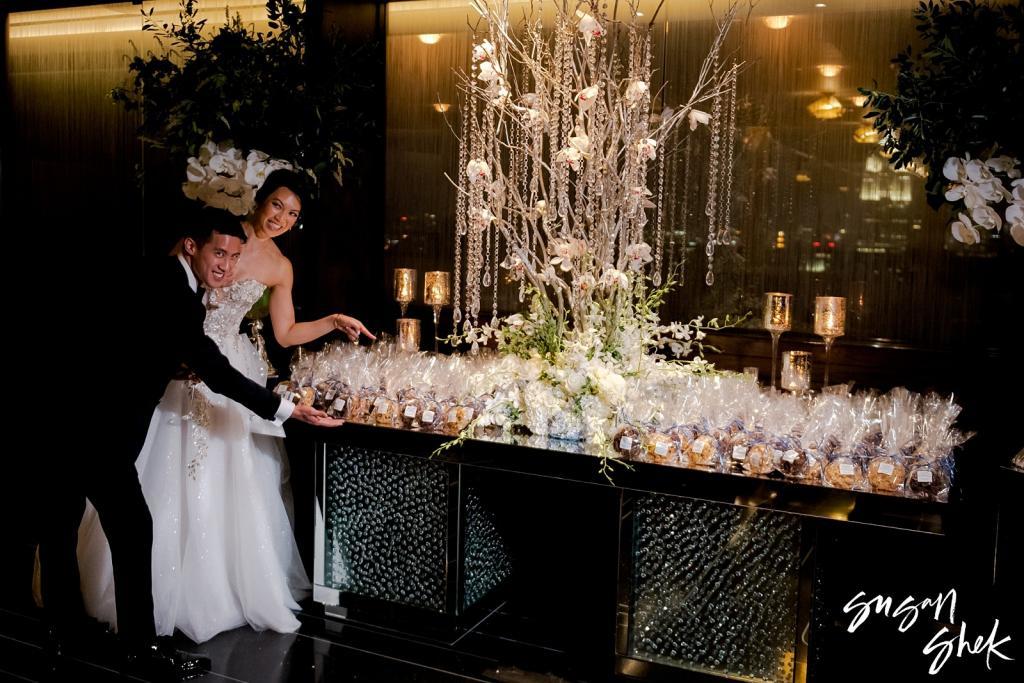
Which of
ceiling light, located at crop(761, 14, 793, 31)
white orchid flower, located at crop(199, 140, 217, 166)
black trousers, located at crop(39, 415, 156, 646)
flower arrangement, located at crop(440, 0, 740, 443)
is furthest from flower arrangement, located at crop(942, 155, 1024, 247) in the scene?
white orchid flower, located at crop(199, 140, 217, 166)

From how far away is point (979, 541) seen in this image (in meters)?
2.57

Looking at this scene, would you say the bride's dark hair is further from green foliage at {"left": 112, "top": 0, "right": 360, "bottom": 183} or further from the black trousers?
the black trousers

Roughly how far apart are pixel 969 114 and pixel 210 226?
94.4 inches

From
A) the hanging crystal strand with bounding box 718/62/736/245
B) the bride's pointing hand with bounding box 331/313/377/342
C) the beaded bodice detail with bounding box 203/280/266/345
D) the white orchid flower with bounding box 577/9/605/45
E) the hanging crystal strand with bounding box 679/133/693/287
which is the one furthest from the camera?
the hanging crystal strand with bounding box 679/133/693/287

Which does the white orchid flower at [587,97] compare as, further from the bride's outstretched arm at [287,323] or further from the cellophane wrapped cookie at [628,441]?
the bride's outstretched arm at [287,323]

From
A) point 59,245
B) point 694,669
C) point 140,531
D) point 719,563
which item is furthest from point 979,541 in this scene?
point 59,245

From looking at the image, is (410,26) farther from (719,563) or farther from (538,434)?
(719,563)

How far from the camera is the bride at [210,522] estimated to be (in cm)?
345

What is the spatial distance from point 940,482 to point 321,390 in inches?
87.0

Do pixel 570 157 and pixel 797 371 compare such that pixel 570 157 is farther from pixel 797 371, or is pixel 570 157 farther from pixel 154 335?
pixel 154 335

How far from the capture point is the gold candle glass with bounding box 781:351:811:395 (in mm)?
3480

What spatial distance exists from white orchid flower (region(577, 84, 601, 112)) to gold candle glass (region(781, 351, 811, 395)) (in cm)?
121

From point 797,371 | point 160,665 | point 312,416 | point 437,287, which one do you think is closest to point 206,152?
point 437,287

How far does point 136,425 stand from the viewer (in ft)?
10.1
